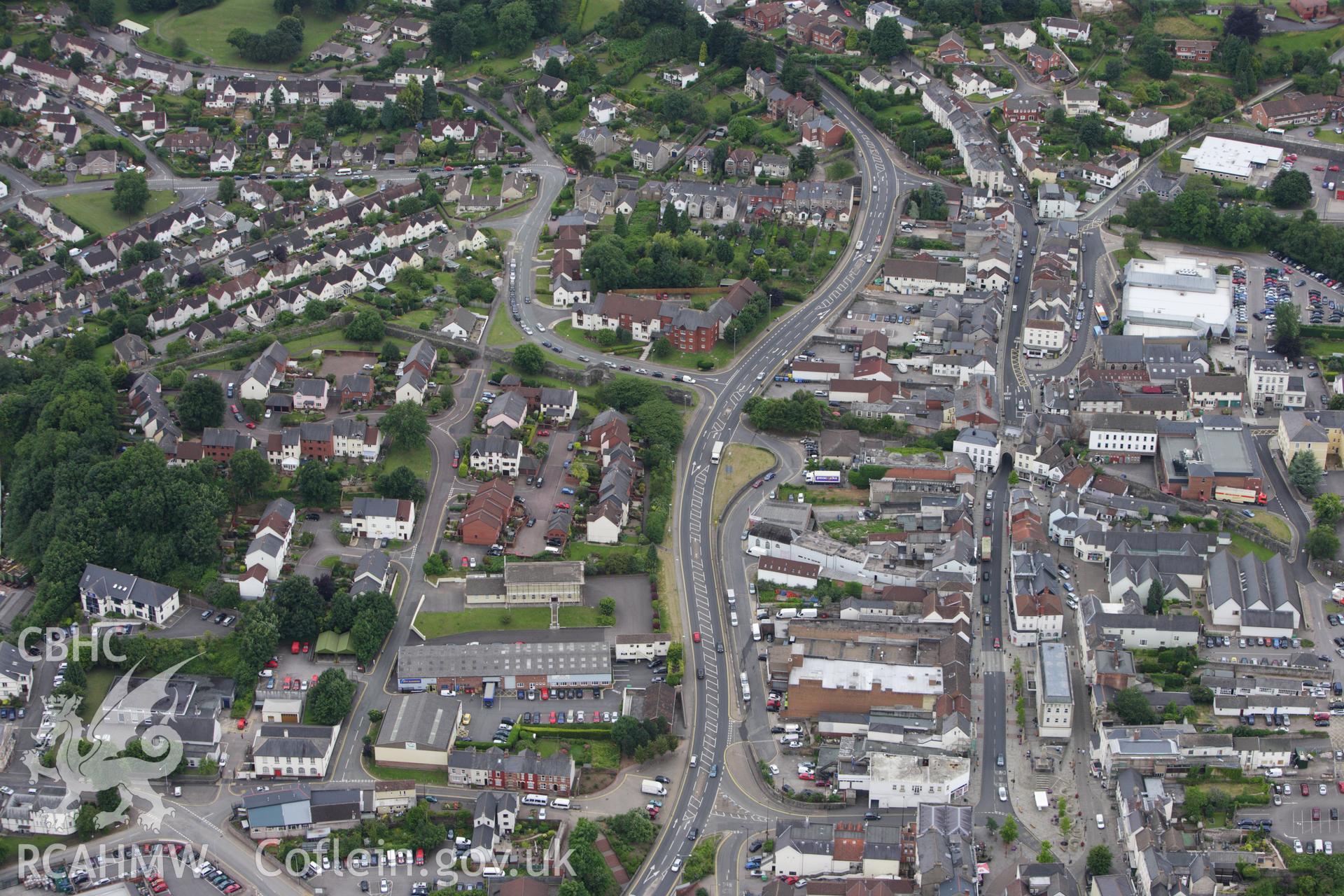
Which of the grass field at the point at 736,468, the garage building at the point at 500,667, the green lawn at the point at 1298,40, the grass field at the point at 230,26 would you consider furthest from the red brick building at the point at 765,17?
the garage building at the point at 500,667

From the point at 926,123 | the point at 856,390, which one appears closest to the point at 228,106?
the point at 926,123

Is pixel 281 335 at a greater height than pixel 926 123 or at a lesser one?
lesser

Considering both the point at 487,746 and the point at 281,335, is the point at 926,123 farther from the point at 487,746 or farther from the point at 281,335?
the point at 487,746

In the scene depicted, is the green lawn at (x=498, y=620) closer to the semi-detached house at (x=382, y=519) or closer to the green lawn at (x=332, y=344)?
the semi-detached house at (x=382, y=519)

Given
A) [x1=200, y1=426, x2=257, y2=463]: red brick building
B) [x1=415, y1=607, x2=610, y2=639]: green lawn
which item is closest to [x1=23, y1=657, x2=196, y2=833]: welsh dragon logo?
[x1=415, y1=607, x2=610, y2=639]: green lawn

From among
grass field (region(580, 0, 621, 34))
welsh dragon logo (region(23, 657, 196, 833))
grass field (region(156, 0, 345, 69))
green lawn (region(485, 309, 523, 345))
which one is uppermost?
grass field (region(580, 0, 621, 34))

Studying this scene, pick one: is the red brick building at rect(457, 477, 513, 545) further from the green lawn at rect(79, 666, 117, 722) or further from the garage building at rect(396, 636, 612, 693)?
the green lawn at rect(79, 666, 117, 722)
